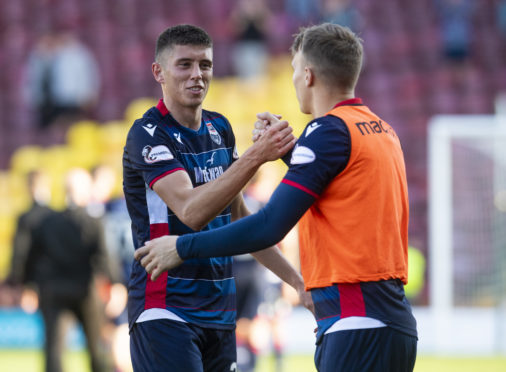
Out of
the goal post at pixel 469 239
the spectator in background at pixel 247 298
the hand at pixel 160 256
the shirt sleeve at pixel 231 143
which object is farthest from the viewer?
the goal post at pixel 469 239

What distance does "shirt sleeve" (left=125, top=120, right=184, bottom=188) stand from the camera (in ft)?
11.5

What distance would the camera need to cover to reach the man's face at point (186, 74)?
12.1 feet

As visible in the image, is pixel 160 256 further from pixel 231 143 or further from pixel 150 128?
pixel 231 143

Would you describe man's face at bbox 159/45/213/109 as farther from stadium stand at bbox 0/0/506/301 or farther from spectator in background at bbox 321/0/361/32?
spectator in background at bbox 321/0/361/32

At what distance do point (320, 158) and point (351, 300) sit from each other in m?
0.53

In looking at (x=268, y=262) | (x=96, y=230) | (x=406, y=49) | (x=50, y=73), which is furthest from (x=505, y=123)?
(x=268, y=262)

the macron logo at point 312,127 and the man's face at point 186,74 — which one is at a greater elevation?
the man's face at point 186,74

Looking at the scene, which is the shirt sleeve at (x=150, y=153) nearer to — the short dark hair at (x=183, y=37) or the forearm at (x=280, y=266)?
the short dark hair at (x=183, y=37)


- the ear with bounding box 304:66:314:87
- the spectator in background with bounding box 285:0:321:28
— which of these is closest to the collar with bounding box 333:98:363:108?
the ear with bounding box 304:66:314:87

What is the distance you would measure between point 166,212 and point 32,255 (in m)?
4.76

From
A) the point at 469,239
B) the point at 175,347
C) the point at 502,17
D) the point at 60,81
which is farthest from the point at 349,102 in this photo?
the point at 502,17

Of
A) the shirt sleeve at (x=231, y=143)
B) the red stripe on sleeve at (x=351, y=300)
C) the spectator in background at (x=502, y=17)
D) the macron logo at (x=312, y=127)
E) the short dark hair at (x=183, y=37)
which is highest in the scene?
the spectator in background at (x=502, y=17)

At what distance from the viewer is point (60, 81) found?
14430 mm

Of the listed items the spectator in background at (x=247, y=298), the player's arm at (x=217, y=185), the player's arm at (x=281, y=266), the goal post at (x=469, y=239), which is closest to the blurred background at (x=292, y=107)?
the goal post at (x=469, y=239)
